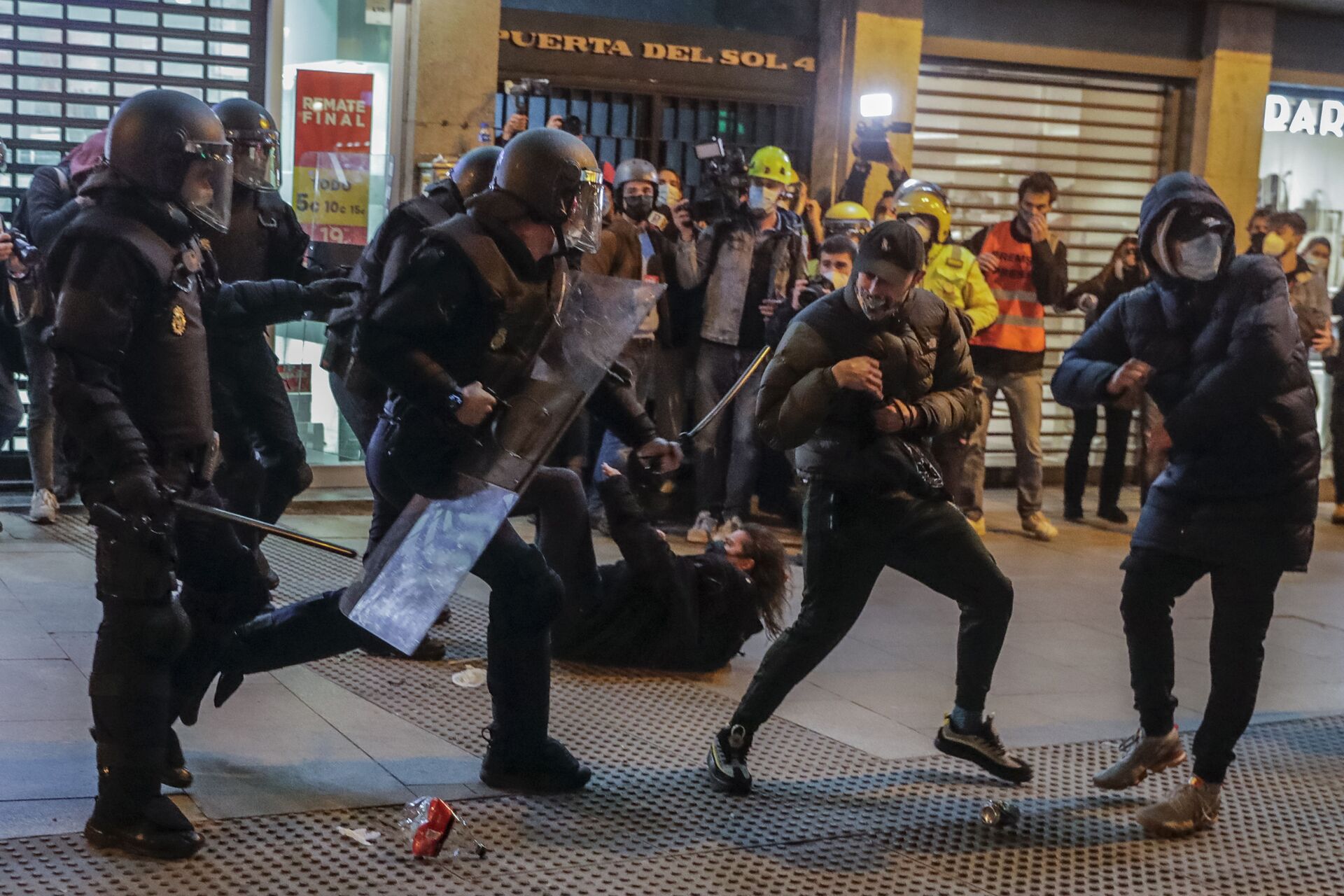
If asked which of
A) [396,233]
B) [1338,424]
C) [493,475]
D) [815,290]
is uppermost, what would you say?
[396,233]

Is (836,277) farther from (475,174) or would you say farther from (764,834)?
(764,834)

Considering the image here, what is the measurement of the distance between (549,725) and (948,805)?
1.39m

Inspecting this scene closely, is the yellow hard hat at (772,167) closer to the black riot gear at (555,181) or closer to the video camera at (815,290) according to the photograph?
the video camera at (815,290)

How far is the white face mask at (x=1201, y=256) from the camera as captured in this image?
4.91 metres

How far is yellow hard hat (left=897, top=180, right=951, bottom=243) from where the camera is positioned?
941 centimetres

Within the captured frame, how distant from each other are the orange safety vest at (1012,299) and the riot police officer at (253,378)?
4965 mm

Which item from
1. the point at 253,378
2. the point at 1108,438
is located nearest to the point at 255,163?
the point at 253,378

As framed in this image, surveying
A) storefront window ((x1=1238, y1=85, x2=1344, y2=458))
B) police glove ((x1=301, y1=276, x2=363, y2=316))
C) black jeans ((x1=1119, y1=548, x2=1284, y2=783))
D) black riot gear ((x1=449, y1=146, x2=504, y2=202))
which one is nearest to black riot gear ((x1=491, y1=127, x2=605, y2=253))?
police glove ((x1=301, y1=276, x2=363, y2=316))

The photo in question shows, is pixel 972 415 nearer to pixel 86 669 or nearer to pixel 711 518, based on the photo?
pixel 86 669

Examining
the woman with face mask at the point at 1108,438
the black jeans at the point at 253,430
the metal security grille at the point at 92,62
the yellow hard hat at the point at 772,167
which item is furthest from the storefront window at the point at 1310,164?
the black jeans at the point at 253,430

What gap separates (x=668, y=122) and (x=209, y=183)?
24.0 feet

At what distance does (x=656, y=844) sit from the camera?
15.0ft

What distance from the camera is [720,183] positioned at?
373 inches

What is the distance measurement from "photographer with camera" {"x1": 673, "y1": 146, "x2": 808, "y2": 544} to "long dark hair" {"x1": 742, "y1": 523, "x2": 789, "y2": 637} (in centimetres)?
280
